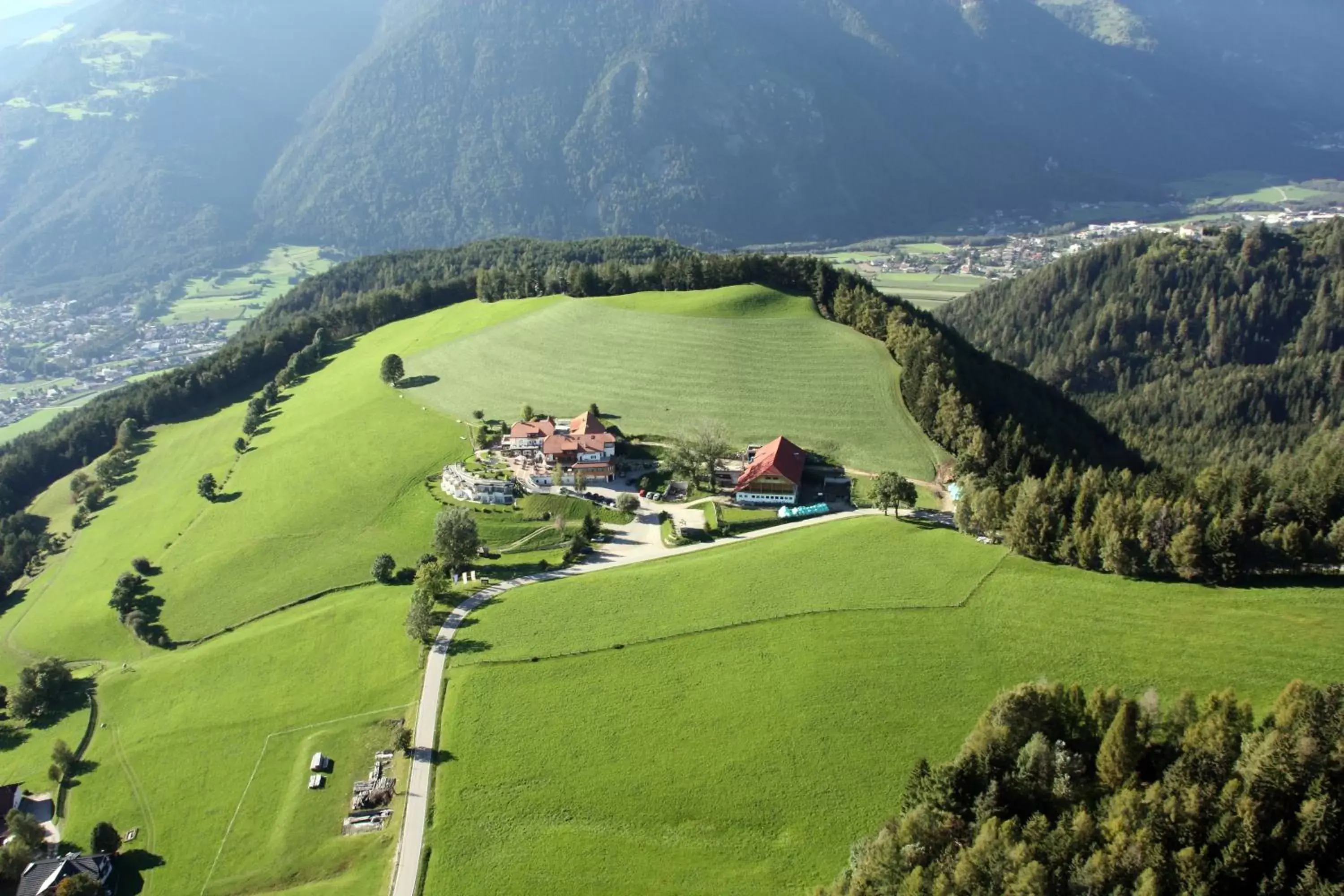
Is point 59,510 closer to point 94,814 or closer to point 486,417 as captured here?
point 486,417

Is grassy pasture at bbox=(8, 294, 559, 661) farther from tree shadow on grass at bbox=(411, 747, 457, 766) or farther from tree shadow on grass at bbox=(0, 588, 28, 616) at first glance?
tree shadow on grass at bbox=(411, 747, 457, 766)

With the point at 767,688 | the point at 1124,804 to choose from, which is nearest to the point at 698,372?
the point at 767,688

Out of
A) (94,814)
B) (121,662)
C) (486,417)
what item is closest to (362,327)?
(486,417)

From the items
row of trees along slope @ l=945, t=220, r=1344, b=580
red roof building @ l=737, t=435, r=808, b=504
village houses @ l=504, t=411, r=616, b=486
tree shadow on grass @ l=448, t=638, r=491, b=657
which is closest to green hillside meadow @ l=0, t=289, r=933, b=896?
tree shadow on grass @ l=448, t=638, r=491, b=657

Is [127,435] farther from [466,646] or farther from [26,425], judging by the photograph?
[466,646]

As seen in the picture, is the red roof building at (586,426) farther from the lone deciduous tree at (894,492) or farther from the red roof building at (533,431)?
the lone deciduous tree at (894,492)

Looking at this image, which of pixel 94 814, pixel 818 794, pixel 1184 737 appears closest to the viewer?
pixel 1184 737

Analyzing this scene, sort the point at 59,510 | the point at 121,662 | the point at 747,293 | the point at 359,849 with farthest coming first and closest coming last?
the point at 747,293
the point at 59,510
the point at 121,662
the point at 359,849
